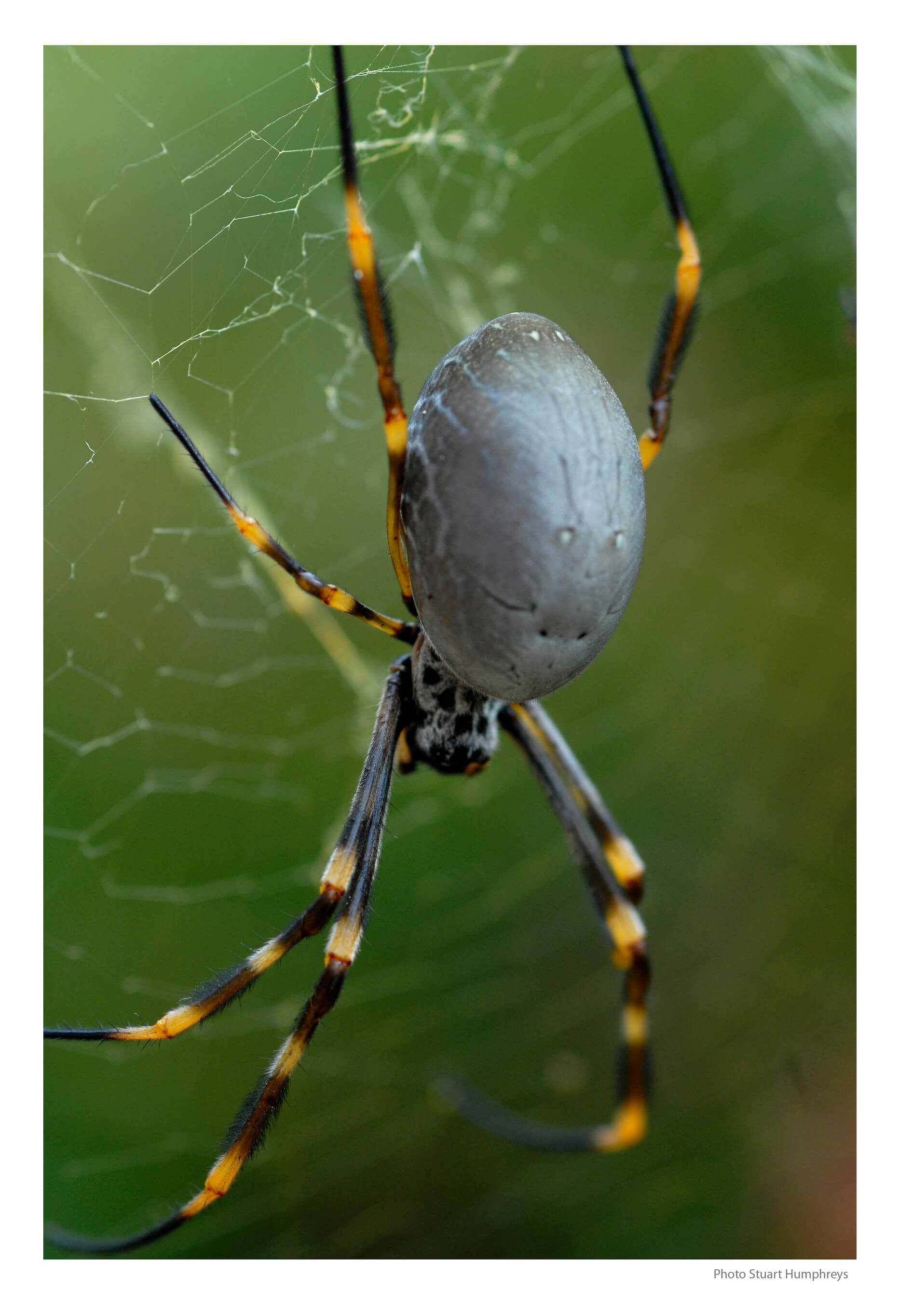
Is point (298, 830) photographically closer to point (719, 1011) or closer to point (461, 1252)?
point (461, 1252)

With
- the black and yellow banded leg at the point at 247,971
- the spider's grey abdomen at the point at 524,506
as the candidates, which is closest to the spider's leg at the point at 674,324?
the spider's grey abdomen at the point at 524,506

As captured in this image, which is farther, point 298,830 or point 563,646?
point 298,830

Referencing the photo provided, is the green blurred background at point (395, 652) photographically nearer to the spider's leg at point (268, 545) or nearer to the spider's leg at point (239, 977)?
the spider's leg at point (239, 977)

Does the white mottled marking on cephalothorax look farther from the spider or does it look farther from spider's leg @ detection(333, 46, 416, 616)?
spider's leg @ detection(333, 46, 416, 616)

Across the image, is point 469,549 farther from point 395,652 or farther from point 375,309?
point 395,652

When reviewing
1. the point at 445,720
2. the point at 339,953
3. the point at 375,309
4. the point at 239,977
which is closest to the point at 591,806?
the point at 445,720

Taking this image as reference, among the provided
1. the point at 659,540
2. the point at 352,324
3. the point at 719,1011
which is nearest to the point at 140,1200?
the point at 719,1011
